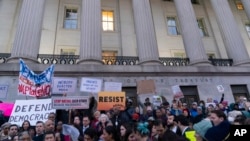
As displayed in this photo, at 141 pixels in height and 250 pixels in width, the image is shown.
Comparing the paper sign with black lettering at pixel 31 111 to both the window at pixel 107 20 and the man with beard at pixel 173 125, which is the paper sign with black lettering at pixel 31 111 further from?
the window at pixel 107 20

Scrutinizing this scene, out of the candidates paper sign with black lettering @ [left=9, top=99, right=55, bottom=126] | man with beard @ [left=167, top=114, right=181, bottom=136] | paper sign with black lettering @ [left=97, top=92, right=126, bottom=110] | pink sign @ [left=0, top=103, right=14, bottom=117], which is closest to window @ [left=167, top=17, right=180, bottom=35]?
paper sign with black lettering @ [left=97, top=92, right=126, bottom=110]

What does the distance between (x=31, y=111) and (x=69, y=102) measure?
6.36 feet

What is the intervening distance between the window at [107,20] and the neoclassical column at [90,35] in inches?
208

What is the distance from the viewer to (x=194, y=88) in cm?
1454

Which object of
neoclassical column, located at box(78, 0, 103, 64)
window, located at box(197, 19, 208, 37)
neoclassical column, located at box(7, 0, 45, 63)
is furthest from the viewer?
window, located at box(197, 19, 208, 37)

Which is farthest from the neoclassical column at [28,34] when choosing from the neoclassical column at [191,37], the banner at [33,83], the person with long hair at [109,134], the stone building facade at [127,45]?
the neoclassical column at [191,37]

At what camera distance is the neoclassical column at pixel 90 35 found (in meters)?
13.3

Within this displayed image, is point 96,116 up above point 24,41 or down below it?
below

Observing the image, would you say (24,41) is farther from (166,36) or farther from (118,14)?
(166,36)

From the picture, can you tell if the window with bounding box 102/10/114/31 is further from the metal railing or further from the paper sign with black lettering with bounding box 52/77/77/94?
the paper sign with black lettering with bounding box 52/77/77/94

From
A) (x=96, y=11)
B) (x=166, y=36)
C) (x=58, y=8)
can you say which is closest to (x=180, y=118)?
(x=96, y=11)

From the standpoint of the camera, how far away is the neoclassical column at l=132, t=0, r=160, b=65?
14230 millimetres

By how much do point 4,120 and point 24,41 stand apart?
5.73 meters

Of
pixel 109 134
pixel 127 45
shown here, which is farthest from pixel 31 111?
pixel 127 45
